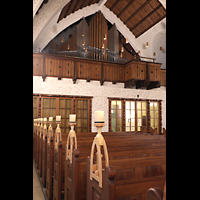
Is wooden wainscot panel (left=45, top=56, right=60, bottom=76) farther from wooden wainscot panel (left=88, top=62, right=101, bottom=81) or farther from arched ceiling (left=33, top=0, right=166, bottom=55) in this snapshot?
wooden wainscot panel (left=88, top=62, right=101, bottom=81)

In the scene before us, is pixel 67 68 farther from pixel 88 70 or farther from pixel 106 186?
pixel 106 186

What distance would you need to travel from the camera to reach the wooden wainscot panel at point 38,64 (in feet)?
24.3

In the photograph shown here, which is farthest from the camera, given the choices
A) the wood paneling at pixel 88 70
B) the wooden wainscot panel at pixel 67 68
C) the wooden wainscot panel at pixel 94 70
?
the wooden wainscot panel at pixel 94 70

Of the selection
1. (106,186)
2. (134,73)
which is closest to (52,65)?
(134,73)

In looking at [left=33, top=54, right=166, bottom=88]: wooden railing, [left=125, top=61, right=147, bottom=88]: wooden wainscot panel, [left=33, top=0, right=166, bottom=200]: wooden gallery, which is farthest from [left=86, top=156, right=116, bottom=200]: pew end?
[left=125, top=61, right=147, bottom=88]: wooden wainscot panel

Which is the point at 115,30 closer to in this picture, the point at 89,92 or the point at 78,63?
the point at 78,63

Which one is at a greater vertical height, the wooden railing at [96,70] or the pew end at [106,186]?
the wooden railing at [96,70]

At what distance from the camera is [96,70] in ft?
27.4

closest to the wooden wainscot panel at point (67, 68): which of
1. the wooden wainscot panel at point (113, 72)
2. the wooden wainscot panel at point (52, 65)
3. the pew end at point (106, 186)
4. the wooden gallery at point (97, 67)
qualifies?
the wooden gallery at point (97, 67)

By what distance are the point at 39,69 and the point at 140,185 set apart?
22.5 feet

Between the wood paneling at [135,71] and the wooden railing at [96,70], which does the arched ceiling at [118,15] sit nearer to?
the wooden railing at [96,70]

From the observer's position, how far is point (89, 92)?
8430mm

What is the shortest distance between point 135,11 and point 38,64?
6179 millimetres
